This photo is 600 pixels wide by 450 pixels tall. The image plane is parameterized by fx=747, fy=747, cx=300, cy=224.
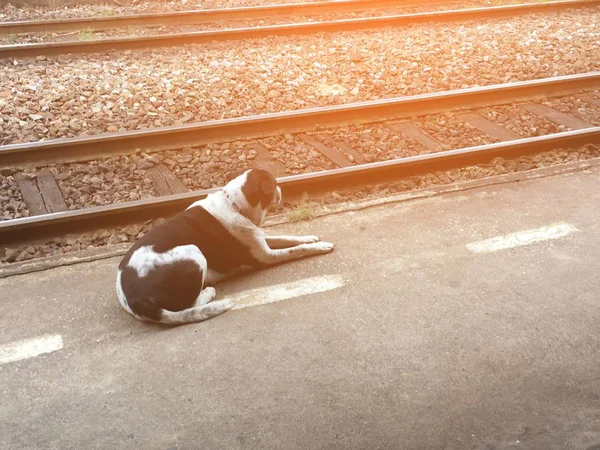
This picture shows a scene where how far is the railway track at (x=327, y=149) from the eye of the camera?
6527mm

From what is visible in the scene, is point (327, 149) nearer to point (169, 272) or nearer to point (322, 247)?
point (322, 247)

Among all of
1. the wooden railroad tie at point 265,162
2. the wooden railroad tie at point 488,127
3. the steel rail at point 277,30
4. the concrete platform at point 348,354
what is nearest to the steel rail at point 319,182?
the wooden railroad tie at point 488,127

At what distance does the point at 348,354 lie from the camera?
4703mm

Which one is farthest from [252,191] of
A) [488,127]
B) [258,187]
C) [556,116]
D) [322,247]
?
[556,116]

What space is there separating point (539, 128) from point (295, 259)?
3.93 m

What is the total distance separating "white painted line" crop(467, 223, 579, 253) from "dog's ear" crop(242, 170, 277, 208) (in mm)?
1743

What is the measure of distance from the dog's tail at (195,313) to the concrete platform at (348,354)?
6 centimetres

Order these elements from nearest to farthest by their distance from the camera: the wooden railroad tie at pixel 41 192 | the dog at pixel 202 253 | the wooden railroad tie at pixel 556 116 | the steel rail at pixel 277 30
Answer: the dog at pixel 202 253, the wooden railroad tie at pixel 41 192, the wooden railroad tie at pixel 556 116, the steel rail at pixel 277 30

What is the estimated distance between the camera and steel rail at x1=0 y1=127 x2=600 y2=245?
240 inches

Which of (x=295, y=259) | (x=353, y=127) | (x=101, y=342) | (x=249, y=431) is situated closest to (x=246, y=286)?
(x=295, y=259)

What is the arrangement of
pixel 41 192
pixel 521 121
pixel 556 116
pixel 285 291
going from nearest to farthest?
1. pixel 285 291
2. pixel 41 192
3. pixel 521 121
4. pixel 556 116

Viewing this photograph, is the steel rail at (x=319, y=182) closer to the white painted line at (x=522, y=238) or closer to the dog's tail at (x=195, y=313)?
the white painted line at (x=522, y=238)

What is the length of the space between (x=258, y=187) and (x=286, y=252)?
65 centimetres

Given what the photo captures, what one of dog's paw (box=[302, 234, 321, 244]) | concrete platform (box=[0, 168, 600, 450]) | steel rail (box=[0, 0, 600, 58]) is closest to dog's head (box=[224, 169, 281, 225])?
concrete platform (box=[0, 168, 600, 450])
